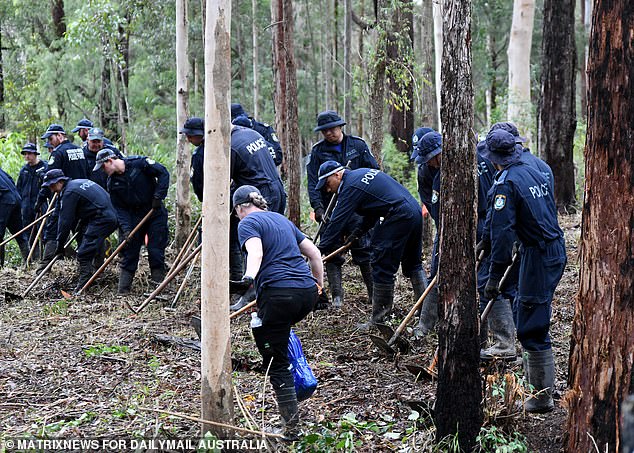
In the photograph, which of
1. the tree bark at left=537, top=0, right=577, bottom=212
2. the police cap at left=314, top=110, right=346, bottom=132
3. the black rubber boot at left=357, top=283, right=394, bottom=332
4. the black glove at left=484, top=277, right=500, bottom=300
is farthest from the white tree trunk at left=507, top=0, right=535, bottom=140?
the black glove at left=484, top=277, right=500, bottom=300

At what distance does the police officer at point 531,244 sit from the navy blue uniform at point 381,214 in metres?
2.30

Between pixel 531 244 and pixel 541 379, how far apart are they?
3.55 ft

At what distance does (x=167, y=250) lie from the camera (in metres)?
13.2

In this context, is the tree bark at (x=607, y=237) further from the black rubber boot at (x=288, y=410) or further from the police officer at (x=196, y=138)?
the police officer at (x=196, y=138)

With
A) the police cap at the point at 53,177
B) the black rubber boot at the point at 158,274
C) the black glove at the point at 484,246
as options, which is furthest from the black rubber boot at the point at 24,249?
the black glove at the point at 484,246

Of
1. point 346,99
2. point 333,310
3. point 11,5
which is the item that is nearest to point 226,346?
point 333,310

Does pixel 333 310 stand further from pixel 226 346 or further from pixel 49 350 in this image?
pixel 226 346

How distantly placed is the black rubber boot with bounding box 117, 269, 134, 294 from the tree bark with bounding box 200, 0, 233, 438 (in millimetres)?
6449

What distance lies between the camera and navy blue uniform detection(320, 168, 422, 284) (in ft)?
26.9

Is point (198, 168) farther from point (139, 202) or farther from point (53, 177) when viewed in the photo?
point (53, 177)

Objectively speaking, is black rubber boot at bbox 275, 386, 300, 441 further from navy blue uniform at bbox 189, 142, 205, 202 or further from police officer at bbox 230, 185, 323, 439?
navy blue uniform at bbox 189, 142, 205, 202

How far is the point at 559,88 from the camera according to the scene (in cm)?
1416

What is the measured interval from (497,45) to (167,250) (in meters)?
23.4

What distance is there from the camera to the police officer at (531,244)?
19.2ft
